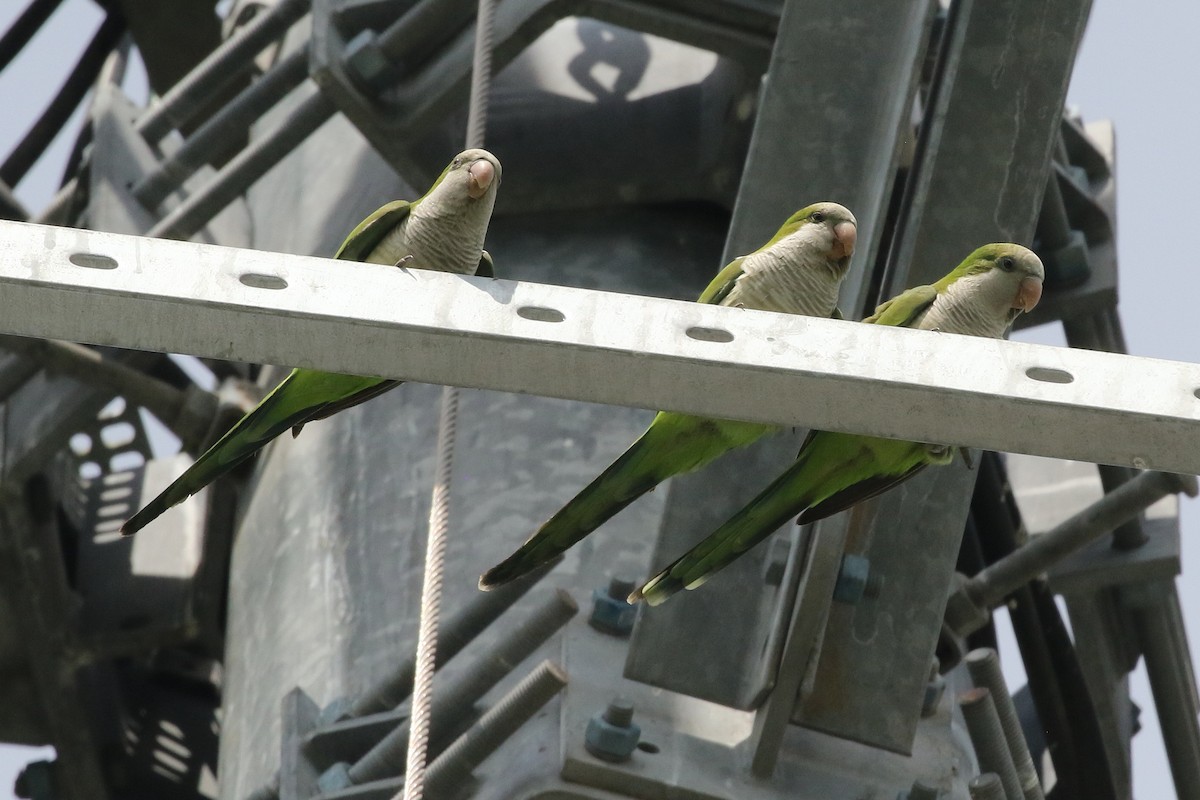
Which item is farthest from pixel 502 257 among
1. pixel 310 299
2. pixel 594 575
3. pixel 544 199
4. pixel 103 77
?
pixel 310 299

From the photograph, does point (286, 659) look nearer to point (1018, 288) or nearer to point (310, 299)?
point (1018, 288)

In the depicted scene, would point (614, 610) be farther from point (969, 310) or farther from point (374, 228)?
point (969, 310)

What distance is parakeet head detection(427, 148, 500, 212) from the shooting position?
3.70 metres

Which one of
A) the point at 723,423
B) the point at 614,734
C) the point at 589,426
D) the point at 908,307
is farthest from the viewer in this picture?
the point at 589,426

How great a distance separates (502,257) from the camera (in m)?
5.82

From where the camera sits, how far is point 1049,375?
247 cm

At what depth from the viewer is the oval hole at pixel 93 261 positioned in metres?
2.46

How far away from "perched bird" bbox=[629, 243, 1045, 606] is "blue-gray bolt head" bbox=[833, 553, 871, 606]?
55cm

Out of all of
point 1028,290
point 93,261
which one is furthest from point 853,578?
point 93,261

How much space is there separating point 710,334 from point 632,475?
40.8 inches

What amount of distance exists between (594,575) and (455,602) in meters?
0.37

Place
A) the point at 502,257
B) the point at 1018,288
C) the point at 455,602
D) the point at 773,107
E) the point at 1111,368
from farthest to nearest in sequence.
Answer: the point at 502,257 < the point at 455,602 < the point at 773,107 < the point at 1018,288 < the point at 1111,368

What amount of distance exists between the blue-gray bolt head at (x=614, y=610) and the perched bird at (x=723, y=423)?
2.55 ft

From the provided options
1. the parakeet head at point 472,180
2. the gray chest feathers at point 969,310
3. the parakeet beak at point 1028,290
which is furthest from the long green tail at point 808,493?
the parakeet head at point 472,180
